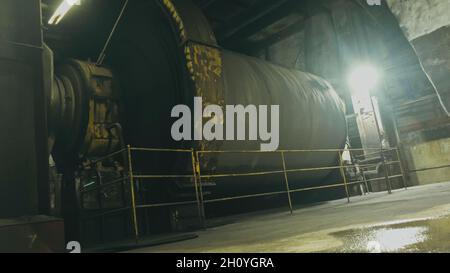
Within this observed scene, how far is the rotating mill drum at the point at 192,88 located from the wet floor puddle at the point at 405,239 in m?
2.66

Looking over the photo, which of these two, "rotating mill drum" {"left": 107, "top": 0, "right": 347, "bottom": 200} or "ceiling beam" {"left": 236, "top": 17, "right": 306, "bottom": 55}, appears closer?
"rotating mill drum" {"left": 107, "top": 0, "right": 347, "bottom": 200}

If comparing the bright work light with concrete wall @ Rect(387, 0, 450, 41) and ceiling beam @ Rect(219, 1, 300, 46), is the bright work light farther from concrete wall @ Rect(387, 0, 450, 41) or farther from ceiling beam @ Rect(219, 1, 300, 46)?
ceiling beam @ Rect(219, 1, 300, 46)

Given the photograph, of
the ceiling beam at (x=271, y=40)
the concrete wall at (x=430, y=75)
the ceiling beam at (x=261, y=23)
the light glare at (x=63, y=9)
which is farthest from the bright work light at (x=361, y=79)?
the light glare at (x=63, y=9)

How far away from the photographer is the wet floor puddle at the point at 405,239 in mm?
1402

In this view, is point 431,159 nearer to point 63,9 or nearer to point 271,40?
point 271,40

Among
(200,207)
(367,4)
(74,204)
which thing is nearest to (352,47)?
(367,4)

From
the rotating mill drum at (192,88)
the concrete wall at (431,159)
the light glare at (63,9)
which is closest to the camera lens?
the rotating mill drum at (192,88)

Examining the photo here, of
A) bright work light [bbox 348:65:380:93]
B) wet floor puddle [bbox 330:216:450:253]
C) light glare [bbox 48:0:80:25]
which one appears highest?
light glare [bbox 48:0:80:25]

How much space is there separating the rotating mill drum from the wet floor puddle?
2.66 m

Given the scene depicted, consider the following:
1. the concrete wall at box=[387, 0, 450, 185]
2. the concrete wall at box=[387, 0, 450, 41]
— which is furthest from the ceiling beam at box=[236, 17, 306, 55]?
the concrete wall at box=[387, 0, 450, 185]

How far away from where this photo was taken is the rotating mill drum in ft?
14.6

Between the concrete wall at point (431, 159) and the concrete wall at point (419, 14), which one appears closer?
the concrete wall at point (419, 14)

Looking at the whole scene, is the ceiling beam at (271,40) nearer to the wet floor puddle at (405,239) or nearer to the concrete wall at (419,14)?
the concrete wall at (419,14)

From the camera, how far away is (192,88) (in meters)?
4.28
